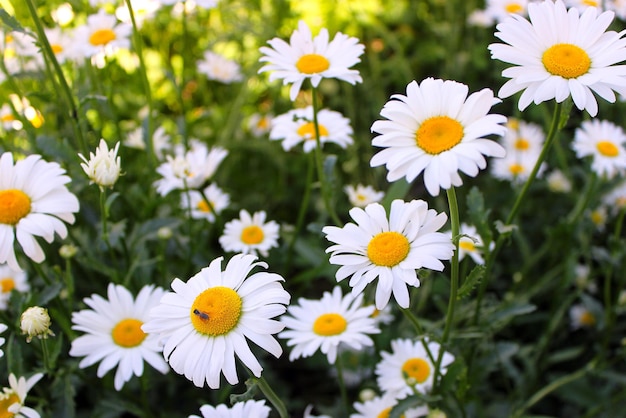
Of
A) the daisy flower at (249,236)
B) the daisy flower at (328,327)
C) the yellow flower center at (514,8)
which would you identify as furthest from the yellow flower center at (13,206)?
the yellow flower center at (514,8)

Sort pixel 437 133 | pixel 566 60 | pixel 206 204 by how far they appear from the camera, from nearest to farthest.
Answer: pixel 437 133 → pixel 566 60 → pixel 206 204

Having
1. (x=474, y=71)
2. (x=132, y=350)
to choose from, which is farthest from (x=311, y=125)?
(x=474, y=71)

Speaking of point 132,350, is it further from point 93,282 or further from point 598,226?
point 598,226

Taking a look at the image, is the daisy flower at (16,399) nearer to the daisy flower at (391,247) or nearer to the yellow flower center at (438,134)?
the daisy flower at (391,247)

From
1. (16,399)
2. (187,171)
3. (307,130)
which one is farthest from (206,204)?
(16,399)

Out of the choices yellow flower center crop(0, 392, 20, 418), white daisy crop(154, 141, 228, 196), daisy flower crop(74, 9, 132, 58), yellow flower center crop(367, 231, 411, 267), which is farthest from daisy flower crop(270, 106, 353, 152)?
yellow flower center crop(0, 392, 20, 418)

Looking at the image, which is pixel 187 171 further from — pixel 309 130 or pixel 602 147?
pixel 602 147
